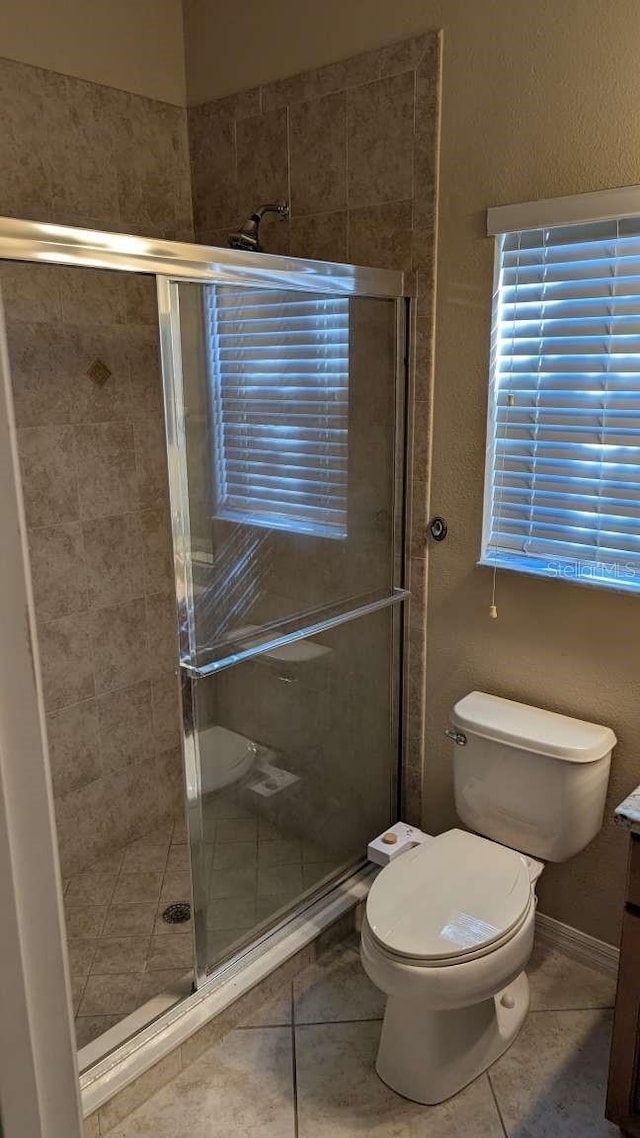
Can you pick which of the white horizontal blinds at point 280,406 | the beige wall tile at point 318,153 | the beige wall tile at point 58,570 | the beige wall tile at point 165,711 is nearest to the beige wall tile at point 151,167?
the beige wall tile at point 318,153

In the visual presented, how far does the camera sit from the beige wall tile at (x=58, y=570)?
2.46 metres

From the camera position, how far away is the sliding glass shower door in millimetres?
1847

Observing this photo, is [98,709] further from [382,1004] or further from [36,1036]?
[36,1036]

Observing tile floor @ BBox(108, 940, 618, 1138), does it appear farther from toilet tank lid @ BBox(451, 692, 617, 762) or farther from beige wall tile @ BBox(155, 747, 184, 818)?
beige wall tile @ BBox(155, 747, 184, 818)

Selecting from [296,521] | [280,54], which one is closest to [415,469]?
[296,521]

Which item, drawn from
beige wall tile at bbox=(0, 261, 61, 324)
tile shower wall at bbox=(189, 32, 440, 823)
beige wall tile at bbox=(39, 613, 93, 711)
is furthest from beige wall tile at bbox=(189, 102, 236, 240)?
beige wall tile at bbox=(39, 613, 93, 711)

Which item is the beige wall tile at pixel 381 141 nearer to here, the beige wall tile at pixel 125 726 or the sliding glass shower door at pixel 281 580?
the sliding glass shower door at pixel 281 580

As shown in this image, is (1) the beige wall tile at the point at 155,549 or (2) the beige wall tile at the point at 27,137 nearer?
(2) the beige wall tile at the point at 27,137

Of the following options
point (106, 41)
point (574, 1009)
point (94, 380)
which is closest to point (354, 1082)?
point (574, 1009)

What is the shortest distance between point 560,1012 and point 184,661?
1.37 m

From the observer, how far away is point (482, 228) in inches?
81.8

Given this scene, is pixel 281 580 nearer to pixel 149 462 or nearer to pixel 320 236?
pixel 149 462

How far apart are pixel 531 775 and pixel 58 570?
1.53 meters

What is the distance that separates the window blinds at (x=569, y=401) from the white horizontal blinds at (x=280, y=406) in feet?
1.43
